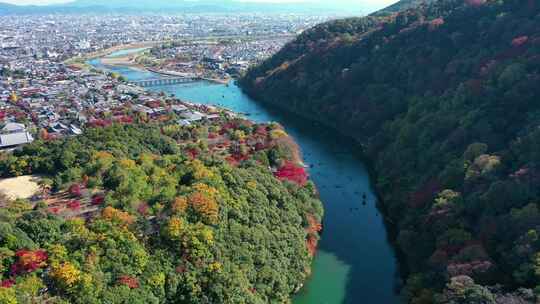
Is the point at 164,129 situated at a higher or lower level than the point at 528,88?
lower

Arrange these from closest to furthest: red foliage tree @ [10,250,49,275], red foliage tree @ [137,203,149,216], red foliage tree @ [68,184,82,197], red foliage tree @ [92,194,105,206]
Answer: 1. red foliage tree @ [10,250,49,275]
2. red foliage tree @ [137,203,149,216]
3. red foliage tree @ [92,194,105,206]
4. red foliage tree @ [68,184,82,197]

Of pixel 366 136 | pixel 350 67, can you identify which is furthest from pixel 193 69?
pixel 366 136

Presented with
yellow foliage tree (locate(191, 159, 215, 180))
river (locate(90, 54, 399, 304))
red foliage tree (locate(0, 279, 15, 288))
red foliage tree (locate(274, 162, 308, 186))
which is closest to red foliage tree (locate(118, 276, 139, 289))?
red foliage tree (locate(0, 279, 15, 288))

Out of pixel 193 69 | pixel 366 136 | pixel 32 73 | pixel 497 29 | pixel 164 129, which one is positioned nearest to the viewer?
pixel 164 129

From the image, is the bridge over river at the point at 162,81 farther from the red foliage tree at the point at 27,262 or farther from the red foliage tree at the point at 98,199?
the red foliage tree at the point at 27,262

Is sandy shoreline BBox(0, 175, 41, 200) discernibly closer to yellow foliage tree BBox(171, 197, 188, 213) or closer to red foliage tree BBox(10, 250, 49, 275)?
red foliage tree BBox(10, 250, 49, 275)

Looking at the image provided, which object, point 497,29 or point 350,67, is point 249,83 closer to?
point 350,67

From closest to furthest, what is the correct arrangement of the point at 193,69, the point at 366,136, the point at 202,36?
the point at 366,136 → the point at 193,69 → the point at 202,36
